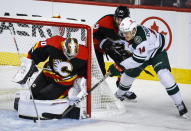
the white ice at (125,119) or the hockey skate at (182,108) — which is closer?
the white ice at (125,119)

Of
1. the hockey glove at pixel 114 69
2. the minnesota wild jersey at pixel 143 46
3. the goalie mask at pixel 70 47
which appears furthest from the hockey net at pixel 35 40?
the minnesota wild jersey at pixel 143 46

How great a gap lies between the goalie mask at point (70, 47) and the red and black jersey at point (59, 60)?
0.11m

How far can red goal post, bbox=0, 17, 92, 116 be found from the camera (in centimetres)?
545

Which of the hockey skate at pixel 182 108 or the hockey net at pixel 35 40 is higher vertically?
the hockey net at pixel 35 40

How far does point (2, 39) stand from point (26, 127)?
1.56 metres

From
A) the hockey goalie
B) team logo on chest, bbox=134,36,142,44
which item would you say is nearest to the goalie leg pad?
the hockey goalie

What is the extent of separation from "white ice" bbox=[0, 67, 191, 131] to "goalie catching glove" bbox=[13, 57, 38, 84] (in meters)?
0.37

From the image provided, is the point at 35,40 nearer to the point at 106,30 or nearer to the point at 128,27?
the point at 106,30

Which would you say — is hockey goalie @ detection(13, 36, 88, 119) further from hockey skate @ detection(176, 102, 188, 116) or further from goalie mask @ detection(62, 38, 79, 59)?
hockey skate @ detection(176, 102, 188, 116)

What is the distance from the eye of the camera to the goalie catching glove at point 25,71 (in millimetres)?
5250

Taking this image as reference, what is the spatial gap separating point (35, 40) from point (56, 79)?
807 millimetres

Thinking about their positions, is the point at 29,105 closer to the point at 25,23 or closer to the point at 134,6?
the point at 25,23

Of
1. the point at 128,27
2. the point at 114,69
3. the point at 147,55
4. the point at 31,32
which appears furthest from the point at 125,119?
the point at 31,32

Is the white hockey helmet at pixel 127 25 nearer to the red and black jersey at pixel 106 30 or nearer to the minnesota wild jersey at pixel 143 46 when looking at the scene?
the minnesota wild jersey at pixel 143 46
